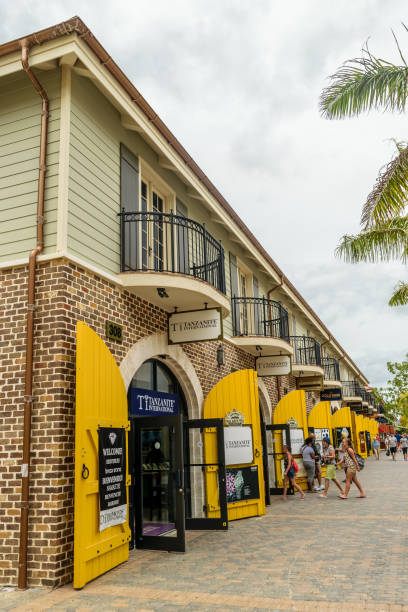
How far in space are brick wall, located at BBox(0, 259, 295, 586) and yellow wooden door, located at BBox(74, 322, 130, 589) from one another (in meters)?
0.27

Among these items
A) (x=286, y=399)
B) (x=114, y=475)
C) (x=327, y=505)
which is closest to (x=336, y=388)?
(x=286, y=399)

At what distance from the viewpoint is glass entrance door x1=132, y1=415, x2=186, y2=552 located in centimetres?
764

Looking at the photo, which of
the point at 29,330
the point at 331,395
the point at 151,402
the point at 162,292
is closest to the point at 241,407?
the point at 151,402

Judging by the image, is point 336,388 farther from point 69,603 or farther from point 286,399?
point 69,603

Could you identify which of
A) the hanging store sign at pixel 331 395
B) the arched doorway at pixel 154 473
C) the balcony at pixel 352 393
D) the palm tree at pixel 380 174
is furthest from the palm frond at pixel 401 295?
the balcony at pixel 352 393

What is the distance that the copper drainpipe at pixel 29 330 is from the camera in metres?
6.05

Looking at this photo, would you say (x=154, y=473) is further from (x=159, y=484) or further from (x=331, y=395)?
(x=331, y=395)

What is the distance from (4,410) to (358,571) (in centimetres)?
466

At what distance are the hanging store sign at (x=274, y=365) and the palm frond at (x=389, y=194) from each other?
5.81 m

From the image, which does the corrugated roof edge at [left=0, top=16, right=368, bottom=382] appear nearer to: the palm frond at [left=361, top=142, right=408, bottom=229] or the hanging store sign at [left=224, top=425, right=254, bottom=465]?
the palm frond at [left=361, top=142, right=408, bottom=229]

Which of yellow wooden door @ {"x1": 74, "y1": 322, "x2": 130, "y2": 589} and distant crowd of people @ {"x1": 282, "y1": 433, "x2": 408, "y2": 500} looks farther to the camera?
distant crowd of people @ {"x1": 282, "y1": 433, "x2": 408, "y2": 500}

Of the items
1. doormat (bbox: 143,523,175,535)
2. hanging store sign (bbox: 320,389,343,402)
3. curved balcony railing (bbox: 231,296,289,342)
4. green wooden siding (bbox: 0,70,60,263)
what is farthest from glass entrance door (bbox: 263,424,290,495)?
hanging store sign (bbox: 320,389,343,402)

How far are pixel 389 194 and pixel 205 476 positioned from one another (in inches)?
237

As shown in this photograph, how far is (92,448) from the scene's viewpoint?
640cm
